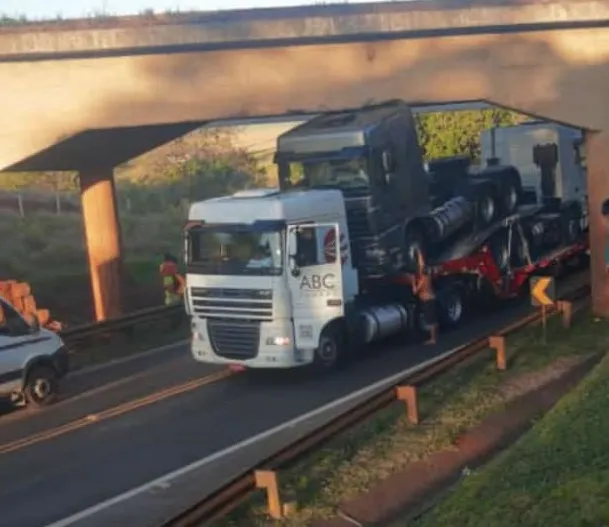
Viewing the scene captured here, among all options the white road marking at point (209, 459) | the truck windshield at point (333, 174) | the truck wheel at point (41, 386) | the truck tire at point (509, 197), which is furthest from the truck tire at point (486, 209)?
the truck wheel at point (41, 386)

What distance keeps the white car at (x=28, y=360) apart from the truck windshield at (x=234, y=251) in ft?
7.91

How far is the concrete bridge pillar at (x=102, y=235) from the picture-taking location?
2428 cm

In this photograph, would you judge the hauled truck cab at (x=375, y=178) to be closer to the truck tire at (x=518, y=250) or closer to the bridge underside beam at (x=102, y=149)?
the truck tire at (x=518, y=250)

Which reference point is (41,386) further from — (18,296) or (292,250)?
(18,296)

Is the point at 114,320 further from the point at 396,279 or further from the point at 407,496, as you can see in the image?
the point at 407,496

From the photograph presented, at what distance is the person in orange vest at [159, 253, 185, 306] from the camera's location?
2353cm

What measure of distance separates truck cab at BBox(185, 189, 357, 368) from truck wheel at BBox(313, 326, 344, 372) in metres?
0.03

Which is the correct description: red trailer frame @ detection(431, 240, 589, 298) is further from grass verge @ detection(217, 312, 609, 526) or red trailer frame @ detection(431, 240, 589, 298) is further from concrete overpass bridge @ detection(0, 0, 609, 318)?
grass verge @ detection(217, 312, 609, 526)

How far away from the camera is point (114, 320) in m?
21.1

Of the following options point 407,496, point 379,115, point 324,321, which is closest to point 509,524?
point 407,496

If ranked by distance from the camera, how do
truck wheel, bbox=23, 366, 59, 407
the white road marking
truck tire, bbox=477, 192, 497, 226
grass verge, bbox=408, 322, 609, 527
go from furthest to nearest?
truck tire, bbox=477, 192, 497, 226, truck wheel, bbox=23, 366, 59, 407, the white road marking, grass verge, bbox=408, 322, 609, 527

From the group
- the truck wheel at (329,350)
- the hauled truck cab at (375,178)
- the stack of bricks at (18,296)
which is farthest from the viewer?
the stack of bricks at (18,296)

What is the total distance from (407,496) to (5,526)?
3.85 m

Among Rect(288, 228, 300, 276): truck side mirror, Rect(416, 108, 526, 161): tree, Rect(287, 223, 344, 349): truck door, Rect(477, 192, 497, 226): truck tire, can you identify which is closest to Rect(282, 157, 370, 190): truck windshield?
Rect(287, 223, 344, 349): truck door
